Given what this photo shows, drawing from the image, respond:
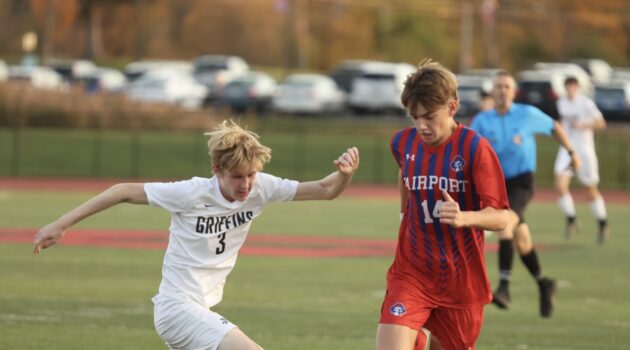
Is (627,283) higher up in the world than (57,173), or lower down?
higher up

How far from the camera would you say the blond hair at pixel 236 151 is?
7.04 meters

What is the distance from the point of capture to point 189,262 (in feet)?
23.8

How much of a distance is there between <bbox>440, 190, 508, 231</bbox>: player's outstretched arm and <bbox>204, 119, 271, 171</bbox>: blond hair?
1018 mm

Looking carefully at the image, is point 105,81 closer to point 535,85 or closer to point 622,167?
point 535,85

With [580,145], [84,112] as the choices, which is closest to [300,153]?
[84,112]

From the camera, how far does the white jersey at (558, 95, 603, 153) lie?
20.3 meters

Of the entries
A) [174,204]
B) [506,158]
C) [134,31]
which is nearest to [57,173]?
[506,158]

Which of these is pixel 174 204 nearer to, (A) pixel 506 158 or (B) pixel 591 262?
(A) pixel 506 158

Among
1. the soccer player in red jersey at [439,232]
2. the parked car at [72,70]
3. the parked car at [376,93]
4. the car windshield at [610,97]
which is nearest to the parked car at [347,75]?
the parked car at [376,93]

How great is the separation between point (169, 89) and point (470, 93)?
37.7 ft

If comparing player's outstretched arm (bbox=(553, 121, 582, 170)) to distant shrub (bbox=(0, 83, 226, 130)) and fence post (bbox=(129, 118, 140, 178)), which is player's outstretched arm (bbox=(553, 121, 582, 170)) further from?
distant shrub (bbox=(0, 83, 226, 130))

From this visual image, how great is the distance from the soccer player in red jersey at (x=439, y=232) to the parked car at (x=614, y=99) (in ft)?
134

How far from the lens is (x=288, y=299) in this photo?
13234 mm

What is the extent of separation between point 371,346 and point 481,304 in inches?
123
